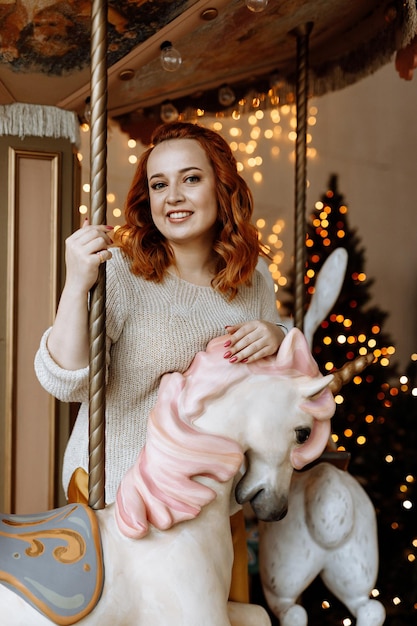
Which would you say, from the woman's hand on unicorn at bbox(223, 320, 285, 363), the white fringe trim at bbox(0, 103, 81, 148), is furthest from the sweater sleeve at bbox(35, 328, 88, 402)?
the white fringe trim at bbox(0, 103, 81, 148)

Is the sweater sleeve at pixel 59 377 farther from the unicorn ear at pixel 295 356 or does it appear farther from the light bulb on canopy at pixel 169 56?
the light bulb on canopy at pixel 169 56

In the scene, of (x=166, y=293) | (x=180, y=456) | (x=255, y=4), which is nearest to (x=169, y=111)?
(x=255, y=4)

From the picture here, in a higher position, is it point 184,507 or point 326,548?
point 184,507

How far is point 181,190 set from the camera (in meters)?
1.41

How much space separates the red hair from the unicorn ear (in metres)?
0.24

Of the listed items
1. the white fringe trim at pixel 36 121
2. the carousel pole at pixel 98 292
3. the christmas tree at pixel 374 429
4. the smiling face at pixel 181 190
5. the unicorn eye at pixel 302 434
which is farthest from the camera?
the christmas tree at pixel 374 429

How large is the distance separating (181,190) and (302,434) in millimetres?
497

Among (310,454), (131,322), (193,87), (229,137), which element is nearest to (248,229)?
(131,322)

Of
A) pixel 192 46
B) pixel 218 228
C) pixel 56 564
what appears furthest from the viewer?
pixel 192 46

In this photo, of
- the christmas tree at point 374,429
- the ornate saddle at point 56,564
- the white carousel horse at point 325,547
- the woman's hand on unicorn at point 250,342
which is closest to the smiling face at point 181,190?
the woman's hand on unicorn at point 250,342

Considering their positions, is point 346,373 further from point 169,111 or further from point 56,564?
point 169,111

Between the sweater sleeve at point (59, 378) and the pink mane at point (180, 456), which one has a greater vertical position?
the sweater sleeve at point (59, 378)

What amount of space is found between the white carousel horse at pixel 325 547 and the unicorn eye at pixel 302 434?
319mm

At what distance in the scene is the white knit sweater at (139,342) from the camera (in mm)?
1347
